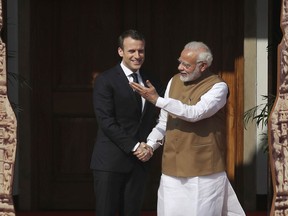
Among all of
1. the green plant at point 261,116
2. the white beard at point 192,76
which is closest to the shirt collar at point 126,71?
the white beard at point 192,76

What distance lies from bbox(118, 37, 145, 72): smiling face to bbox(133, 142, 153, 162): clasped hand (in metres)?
0.59

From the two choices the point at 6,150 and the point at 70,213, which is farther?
the point at 70,213

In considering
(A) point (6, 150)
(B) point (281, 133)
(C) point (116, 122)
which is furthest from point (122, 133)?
(B) point (281, 133)

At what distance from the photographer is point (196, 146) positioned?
893 cm

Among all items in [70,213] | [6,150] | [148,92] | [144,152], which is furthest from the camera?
[70,213]

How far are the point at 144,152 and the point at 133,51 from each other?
29.7 inches

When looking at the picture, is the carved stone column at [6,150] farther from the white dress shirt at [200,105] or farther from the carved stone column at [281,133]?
the carved stone column at [281,133]

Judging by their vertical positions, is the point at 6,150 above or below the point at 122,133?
below

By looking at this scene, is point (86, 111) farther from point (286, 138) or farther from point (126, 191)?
point (286, 138)

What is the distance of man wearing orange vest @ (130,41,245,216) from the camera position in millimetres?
8891

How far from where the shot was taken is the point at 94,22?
11.6m

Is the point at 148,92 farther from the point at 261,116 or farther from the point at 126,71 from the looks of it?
the point at 261,116

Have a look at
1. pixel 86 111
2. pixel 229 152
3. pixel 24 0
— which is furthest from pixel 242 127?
pixel 24 0

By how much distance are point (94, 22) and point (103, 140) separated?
95.6 inches
